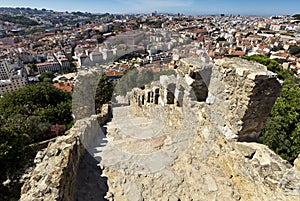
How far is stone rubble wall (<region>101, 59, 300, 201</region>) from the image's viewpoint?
293cm

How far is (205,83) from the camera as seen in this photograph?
208 inches

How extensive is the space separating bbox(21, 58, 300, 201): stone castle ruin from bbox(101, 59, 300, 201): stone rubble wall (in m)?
0.01

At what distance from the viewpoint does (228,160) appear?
3650 millimetres

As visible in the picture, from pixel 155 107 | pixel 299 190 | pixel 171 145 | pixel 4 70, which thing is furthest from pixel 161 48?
pixel 4 70

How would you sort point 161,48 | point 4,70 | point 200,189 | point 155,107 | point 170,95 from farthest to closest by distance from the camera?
point 4,70
point 161,48
point 155,107
point 170,95
point 200,189

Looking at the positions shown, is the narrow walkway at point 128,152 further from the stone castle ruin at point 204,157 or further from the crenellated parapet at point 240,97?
the crenellated parapet at point 240,97

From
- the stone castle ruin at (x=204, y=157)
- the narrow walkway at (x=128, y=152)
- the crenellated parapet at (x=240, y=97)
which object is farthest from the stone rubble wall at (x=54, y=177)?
the crenellated parapet at (x=240, y=97)

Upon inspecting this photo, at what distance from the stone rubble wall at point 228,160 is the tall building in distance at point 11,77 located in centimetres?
4590

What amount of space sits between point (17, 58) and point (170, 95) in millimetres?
67113

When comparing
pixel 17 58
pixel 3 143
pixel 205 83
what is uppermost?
pixel 205 83

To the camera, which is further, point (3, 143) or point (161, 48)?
point (161, 48)

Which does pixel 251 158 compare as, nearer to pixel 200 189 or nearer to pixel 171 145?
pixel 200 189

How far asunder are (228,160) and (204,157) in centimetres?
64

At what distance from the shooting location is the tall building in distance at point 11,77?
1549 inches
